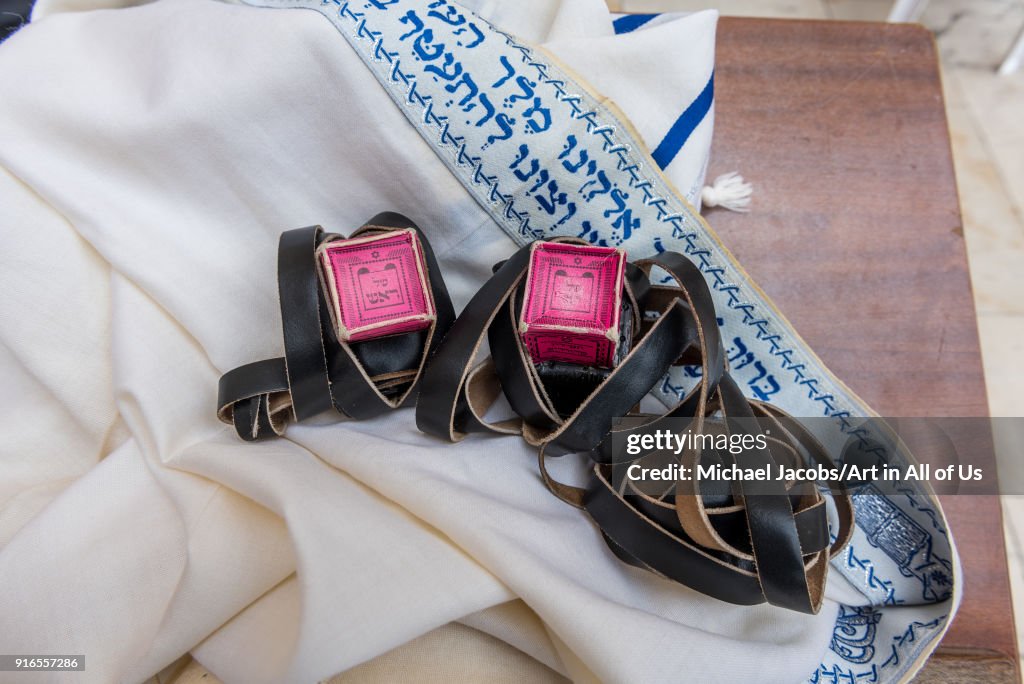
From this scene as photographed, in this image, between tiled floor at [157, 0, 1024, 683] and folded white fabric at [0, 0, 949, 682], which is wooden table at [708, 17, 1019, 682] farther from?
tiled floor at [157, 0, 1024, 683]

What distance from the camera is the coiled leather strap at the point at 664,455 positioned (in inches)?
15.0

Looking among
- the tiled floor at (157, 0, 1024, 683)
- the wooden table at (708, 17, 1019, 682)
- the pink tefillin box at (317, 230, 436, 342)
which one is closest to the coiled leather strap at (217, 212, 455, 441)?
the pink tefillin box at (317, 230, 436, 342)

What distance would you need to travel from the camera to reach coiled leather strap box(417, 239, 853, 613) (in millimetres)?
381

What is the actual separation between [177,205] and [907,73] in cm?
69

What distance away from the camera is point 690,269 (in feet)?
1.40

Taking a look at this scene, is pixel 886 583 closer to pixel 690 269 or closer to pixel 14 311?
pixel 690 269

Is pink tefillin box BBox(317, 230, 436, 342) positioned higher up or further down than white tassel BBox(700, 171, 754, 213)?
higher up

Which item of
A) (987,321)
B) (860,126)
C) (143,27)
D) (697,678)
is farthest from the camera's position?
(987,321)

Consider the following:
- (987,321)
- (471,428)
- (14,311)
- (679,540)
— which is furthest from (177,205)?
(987,321)

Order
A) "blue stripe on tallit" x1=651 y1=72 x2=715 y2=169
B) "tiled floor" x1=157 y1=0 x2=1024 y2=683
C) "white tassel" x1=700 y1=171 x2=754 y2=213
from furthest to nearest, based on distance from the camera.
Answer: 1. "tiled floor" x1=157 y1=0 x2=1024 y2=683
2. "white tassel" x1=700 y1=171 x2=754 y2=213
3. "blue stripe on tallit" x1=651 y1=72 x2=715 y2=169

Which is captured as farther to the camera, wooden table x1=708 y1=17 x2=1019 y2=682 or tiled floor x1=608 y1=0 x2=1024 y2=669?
tiled floor x1=608 y1=0 x2=1024 y2=669

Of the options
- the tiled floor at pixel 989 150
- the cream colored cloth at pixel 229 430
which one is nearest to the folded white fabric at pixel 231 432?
the cream colored cloth at pixel 229 430

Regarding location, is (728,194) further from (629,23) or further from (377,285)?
(377,285)

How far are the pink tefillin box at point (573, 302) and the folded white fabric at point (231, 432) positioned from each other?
0.09 metres
